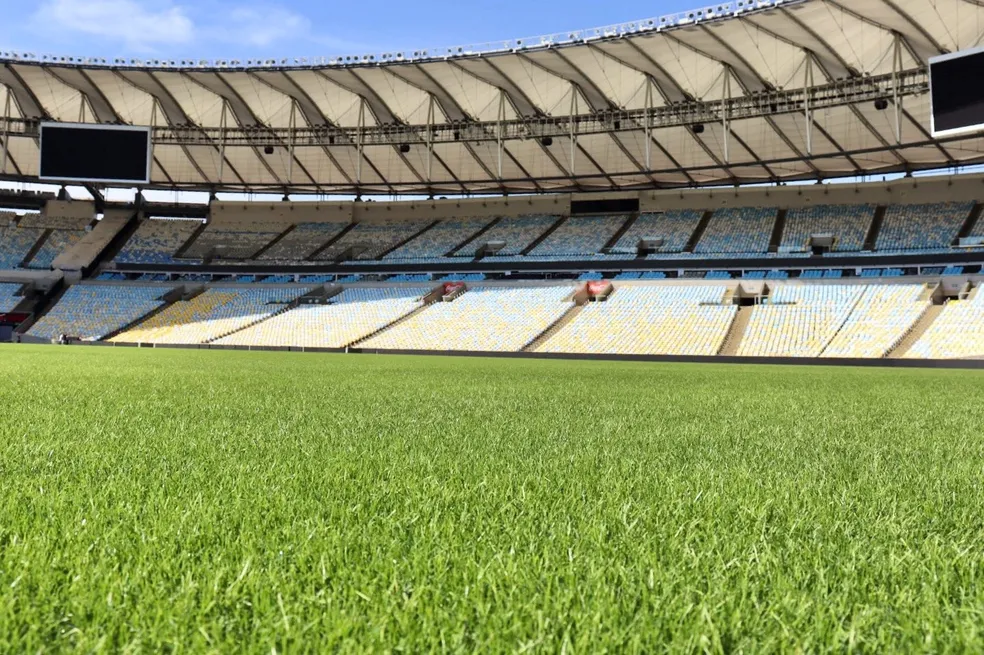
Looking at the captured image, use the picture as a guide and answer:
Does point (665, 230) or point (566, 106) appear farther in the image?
point (665, 230)

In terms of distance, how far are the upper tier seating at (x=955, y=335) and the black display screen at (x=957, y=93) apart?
7600 millimetres

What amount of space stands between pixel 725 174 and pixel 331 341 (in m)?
24.7

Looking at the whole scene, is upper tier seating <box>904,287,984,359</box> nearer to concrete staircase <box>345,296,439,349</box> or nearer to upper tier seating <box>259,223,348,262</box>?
concrete staircase <box>345,296,439,349</box>

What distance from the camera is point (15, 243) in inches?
1800

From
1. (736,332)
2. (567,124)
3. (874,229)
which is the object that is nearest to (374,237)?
(567,124)

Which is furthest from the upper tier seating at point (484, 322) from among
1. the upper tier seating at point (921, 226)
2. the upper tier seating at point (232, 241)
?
the upper tier seating at point (232, 241)

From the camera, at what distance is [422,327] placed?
34781 millimetres

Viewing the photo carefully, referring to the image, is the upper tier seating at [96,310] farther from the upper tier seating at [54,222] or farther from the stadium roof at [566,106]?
the stadium roof at [566,106]

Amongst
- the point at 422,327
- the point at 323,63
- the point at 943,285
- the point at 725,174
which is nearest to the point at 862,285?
the point at 943,285

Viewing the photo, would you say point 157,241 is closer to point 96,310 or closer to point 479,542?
point 96,310

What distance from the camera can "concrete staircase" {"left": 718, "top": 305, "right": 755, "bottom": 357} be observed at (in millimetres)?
28469

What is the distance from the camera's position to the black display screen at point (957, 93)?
24.6 metres

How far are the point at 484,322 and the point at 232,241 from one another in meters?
23.2

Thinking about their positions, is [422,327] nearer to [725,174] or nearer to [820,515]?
[725,174]
